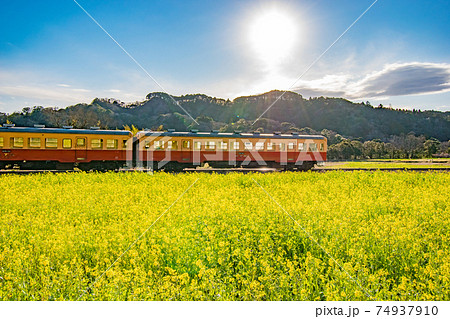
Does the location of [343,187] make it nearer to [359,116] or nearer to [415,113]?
[359,116]

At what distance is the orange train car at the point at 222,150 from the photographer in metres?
23.0

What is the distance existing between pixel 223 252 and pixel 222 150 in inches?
749

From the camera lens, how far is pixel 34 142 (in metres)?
20.9

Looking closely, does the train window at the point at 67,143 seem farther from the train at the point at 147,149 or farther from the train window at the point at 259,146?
the train window at the point at 259,146

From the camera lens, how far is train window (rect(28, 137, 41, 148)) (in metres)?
20.8

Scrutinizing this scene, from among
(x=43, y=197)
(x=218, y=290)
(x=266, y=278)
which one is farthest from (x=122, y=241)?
(x=43, y=197)

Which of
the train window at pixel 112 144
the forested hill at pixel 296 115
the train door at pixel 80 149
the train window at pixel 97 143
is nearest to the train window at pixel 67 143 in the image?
the train door at pixel 80 149

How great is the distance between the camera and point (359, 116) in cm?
10919

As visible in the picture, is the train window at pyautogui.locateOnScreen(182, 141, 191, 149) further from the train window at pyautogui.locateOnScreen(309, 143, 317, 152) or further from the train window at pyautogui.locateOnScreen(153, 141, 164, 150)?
the train window at pyautogui.locateOnScreen(309, 143, 317, 152)

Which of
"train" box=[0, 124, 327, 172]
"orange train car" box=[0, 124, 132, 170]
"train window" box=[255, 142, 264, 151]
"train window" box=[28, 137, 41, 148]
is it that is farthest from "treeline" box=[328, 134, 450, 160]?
"train window" box=[28, 137, 41, 148]

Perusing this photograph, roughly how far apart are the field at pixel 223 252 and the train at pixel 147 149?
538 inches

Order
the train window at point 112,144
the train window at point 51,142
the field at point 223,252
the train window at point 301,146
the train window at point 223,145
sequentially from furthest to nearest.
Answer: the train window at point 301,146, the train window at point 223,145, the train window at point 112,144, the train window at point 51,142, the field at point 223,252

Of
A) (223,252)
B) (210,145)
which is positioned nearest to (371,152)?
(210,145)

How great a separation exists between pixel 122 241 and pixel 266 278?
2.59 metres
